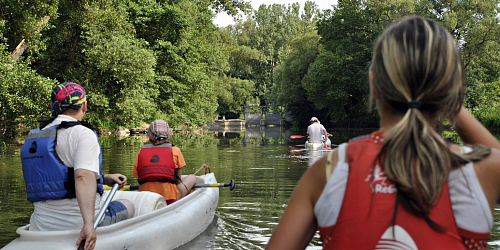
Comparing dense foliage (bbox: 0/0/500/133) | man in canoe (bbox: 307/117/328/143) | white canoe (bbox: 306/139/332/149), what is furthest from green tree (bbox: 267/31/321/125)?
white canoe (bbox: 306/139/332/149)

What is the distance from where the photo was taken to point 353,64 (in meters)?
43.8

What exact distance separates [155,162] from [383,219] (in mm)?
5201

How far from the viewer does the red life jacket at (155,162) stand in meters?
6.20

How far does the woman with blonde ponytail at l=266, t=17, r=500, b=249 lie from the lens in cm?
122

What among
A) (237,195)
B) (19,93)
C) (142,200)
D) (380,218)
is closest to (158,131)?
(142,200)

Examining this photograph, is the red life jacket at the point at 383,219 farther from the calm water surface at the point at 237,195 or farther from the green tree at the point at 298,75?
the green tree at the point at 298,75

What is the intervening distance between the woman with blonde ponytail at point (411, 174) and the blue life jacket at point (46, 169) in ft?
8.60

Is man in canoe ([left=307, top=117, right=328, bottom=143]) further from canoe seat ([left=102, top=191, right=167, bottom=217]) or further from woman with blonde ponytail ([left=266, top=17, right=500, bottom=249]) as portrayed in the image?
woman with blonde ponytail ([left=266, top=17, right=500, bottom=249])

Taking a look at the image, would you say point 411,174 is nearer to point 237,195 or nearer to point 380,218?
point 380,218

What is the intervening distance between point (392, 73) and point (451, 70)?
0.15m

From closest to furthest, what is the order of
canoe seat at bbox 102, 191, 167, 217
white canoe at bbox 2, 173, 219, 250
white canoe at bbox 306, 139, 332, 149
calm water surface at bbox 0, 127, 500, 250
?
white canoe at bbox 2, 173, 219, 250 < canoe seat at bbox 102, 191, 167, 217 < calm water surface at bbox 0, 127, 500, 250 < white canoe at bbox 306, 139, 332, 149

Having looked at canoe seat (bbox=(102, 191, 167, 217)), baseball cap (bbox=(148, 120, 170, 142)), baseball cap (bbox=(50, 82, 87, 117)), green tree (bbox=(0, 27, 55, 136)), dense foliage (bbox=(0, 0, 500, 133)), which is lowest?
canoe seat (bbox=(102, 191, 167, 217))

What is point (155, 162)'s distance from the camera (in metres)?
6.20

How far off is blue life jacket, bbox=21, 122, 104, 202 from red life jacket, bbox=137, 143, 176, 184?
8.64 ft
